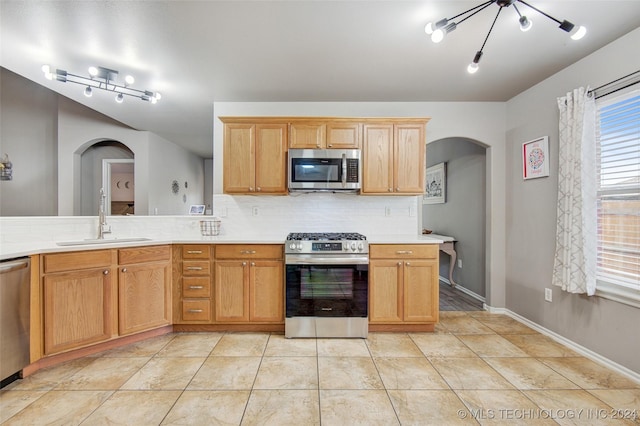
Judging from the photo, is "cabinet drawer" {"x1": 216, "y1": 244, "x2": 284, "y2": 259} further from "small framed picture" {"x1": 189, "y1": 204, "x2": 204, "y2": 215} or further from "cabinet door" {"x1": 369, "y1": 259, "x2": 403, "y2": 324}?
"cabinet door" {"x1": 369, "y1": 259, "x2": 403, "y2": 324}

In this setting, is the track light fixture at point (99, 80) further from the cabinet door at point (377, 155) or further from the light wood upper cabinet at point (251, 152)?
the cabinet door at point (377, 155)

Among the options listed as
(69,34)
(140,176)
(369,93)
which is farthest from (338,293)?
(140,176)

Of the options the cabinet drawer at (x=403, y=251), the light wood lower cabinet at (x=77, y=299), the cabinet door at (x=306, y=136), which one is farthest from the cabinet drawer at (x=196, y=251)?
the cabinet drawer at (x=403, y=251)

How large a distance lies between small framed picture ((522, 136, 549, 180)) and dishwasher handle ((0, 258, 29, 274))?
444 centimetres

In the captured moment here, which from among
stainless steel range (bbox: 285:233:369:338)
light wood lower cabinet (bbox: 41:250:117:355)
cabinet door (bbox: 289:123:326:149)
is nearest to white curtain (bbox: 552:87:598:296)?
stainless steel range (bbox: 285:233:369:338)

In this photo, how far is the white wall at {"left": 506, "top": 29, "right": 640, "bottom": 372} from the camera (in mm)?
2033

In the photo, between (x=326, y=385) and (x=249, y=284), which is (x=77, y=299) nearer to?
(x=249, y=284)

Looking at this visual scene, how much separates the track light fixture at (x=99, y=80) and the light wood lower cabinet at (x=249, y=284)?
1.81 m

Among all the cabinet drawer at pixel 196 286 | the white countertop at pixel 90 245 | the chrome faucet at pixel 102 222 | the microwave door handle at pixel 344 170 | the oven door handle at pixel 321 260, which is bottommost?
the cabinet drawer at pixel 196 286

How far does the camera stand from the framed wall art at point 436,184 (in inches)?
183

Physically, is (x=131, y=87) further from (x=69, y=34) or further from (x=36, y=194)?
(x=36, y=194)

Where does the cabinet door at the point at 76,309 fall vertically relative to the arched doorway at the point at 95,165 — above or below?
below

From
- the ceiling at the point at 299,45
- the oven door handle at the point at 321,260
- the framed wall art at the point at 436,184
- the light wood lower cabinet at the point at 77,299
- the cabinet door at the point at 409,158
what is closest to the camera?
the ceiling at the point at 299,45

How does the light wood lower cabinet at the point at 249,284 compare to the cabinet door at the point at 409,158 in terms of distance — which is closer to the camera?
the light wood lower cabinet at the point at 249,284
